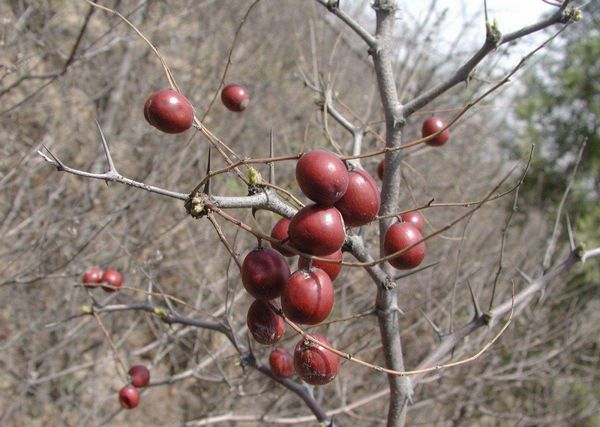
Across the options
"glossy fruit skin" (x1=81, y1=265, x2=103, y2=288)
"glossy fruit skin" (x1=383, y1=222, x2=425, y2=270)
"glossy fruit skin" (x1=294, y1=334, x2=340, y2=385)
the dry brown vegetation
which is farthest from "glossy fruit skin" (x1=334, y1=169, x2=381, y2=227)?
the dry brown vegetation

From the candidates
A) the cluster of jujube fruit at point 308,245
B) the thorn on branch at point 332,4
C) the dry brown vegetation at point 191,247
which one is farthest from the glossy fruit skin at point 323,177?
the dry brown vegetation at point 191,247

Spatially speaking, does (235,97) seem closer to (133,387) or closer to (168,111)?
(168,111)

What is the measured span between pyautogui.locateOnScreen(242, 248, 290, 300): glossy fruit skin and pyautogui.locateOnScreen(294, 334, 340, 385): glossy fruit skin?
0.22m

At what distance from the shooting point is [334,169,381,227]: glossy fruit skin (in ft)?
3.68

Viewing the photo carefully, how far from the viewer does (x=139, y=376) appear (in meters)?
2.16

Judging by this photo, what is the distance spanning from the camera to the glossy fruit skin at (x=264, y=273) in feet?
3.69

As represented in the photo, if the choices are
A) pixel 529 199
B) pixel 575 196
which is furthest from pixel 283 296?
pixel 529 199

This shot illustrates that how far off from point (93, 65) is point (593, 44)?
24.8ft

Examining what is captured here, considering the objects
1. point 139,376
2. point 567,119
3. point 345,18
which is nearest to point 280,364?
point 139,376

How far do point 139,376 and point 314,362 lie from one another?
3.86ft

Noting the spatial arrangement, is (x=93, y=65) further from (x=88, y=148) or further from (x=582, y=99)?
(x=582, y=99)

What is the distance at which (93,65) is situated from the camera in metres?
5.27

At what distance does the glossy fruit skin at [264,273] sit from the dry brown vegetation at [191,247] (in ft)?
5.87

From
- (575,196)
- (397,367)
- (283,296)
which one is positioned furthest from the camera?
(575,196)
